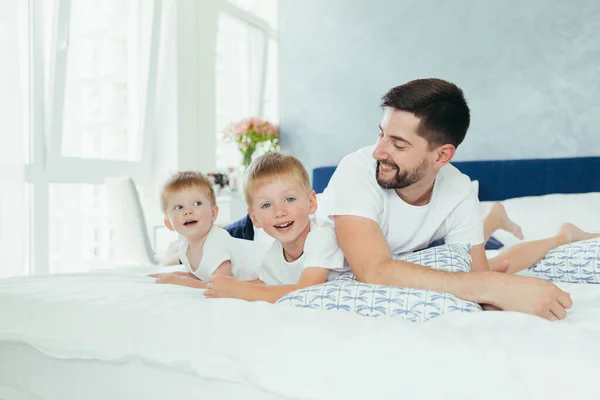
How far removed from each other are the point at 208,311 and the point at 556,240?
1506 mm

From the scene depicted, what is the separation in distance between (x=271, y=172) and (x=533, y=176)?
2.07 metres

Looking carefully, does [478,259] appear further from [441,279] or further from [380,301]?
[380,301]

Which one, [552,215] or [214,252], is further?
[552,215]

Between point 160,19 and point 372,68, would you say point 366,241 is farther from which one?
point 160,19

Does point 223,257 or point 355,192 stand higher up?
point 355,192

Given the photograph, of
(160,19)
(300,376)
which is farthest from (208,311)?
(160,19)

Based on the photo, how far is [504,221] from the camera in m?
2.66

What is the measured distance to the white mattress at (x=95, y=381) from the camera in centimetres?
113

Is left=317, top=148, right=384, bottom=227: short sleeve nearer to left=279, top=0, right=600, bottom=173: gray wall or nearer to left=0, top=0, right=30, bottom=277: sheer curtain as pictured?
left=279, top=0, right=600, bottom=173: gray wall

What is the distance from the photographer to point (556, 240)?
7.22ft

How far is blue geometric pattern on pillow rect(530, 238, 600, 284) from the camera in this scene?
73.1 inches

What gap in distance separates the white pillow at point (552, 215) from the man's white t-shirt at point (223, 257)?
137cm

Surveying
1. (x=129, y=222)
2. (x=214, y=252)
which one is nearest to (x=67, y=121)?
(x=129, y=222)

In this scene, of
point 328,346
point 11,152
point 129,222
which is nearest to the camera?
point 328,346
